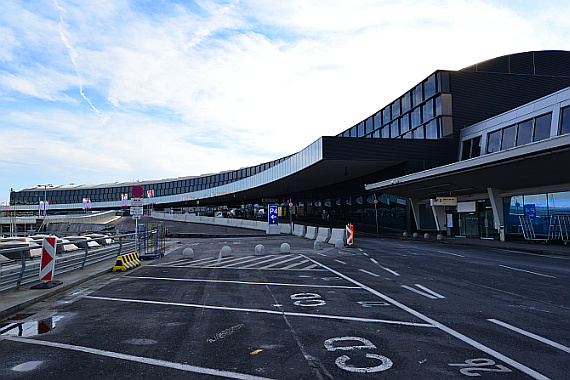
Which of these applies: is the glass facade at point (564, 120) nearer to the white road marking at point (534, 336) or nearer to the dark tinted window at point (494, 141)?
the dark tinted window at point (494, 141)

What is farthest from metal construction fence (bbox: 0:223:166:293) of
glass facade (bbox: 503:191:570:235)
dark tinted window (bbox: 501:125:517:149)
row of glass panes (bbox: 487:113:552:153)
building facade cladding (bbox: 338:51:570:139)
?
building facade cladding (bbox: 338:51:570:139)

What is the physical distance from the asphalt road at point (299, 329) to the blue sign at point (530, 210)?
654 inches

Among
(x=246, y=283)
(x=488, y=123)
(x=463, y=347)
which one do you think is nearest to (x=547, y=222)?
(x=488, y=123)

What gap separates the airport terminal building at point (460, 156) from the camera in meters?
25.7

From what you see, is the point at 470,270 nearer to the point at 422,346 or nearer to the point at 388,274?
the point at 388,274

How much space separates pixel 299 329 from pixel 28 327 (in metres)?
4.88

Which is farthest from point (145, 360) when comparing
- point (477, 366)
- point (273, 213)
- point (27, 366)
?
point (273, 213)

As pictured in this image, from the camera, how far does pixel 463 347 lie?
5.88m

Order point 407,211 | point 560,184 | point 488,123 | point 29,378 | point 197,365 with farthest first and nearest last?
point 407,211
point 488,123
point 560,184
point 197,365
point 29,378

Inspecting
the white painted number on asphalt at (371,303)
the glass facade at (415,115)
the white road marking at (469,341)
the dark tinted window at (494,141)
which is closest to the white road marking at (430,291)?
the white road marking at (469,341)

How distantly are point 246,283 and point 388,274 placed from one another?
504 centimetres

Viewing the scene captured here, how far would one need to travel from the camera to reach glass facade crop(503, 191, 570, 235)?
25531mm

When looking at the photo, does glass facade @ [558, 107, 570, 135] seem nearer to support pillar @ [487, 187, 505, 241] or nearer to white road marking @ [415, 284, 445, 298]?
support pillar @ [487, 187, 505, 241]

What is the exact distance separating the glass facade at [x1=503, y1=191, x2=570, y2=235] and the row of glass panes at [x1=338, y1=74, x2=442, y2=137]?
1504cm
